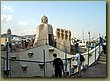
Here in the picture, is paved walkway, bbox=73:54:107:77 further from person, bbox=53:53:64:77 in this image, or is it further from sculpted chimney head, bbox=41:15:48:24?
sculpted chimney head, bbox=41:15:48:24

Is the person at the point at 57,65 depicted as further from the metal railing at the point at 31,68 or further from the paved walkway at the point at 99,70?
the paved walkway at the point at 99,70

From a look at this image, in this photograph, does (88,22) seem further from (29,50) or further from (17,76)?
(17,76)

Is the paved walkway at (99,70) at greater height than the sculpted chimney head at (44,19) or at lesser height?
lesser

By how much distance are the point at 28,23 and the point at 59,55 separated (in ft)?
2.05

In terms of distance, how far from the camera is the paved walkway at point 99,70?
3.86m

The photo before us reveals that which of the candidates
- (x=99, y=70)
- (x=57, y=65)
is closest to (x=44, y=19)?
(x=57, y=65)

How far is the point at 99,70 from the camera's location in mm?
3879

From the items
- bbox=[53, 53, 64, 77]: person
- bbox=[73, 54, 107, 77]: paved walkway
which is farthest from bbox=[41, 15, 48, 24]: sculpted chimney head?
bbox=[73, 54, 107, 77]: paved walkway

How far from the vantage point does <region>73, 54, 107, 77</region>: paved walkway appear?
3.86 metres

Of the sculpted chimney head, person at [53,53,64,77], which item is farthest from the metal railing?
the sculpted chimney head

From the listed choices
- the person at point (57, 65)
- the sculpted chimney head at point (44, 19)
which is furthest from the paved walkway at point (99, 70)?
the sculpted chimney head at point (44, 19)

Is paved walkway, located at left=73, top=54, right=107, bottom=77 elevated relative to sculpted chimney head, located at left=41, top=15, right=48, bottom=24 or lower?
lower

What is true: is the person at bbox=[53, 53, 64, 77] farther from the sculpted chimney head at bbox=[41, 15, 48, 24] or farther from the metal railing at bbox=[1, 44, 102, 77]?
the sculpted chimney head at bbox=[41, 15, 48, 24]

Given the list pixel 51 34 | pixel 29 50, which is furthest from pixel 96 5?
pixel 29 50
